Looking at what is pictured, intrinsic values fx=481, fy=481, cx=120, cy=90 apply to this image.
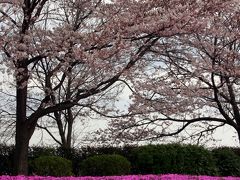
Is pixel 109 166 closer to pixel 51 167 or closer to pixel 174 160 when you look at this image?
pixel 51 167

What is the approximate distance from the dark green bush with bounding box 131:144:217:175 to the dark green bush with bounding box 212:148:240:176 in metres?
0.75

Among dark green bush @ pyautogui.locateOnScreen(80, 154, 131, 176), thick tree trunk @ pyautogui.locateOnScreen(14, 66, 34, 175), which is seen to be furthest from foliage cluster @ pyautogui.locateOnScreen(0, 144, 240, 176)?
thick tree trunk @ pyautogui.locateOnScreen(14, 66, 34, 175)

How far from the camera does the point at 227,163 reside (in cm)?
1362

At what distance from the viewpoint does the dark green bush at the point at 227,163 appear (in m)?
13.6

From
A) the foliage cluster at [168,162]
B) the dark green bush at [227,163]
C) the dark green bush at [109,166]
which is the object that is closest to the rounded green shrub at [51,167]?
the foliage cluster at [168,162]

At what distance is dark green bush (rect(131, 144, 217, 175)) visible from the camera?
1238cm

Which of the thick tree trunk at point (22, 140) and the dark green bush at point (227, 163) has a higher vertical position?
the thick tree trunk at point (22, 140)

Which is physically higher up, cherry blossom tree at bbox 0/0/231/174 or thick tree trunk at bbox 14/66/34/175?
cherry blossom tree at bbox 0/0/231/174

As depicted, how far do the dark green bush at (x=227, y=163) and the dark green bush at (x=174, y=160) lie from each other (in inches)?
29.4

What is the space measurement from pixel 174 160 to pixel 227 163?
6.65 ft

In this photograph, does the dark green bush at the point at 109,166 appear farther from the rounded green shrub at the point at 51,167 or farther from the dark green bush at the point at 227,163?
the dark green bush at the point at 227,163

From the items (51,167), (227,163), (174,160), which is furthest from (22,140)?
(227,163)

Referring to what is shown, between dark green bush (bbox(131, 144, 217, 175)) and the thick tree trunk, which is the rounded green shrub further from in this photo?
dark green bush (bbox(131, 144, 217, 175))

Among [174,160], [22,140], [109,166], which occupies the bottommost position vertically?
[109,166]
